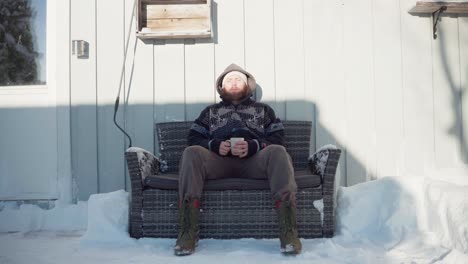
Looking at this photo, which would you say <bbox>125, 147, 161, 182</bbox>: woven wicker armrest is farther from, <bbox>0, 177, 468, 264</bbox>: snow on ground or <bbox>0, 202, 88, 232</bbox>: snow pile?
<bbox>0, 202, 88, 232</bbox>: snow pile

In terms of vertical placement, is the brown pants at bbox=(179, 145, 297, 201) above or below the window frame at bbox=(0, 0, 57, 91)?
below

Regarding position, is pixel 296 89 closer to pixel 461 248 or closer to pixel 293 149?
pixel 293 149

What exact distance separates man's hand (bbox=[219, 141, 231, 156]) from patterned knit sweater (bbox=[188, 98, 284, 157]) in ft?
0.59

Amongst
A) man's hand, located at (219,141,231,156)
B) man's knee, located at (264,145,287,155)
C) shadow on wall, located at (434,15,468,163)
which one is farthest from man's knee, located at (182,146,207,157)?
shadow on wall, located at (434,15,468,163)

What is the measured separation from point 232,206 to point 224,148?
314 millimetres

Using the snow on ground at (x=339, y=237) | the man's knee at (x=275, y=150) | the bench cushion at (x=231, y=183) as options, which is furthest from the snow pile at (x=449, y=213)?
the man's knee at (x=275, y=150)

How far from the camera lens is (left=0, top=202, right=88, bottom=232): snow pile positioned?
2.96 meters

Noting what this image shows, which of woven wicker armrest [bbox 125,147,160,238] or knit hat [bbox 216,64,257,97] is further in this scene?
knit hat [bbox 216,64,257,97]

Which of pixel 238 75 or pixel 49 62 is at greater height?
pixel 49 62

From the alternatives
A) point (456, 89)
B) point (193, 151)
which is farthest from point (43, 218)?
point (456, 89)

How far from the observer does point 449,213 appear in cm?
229

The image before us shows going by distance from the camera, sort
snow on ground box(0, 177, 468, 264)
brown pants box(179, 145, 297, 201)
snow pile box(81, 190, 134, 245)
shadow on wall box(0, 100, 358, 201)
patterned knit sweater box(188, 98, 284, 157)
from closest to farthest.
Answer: snow on ground box(0, 177, 468, 264) < brown pants box(179, 145, 297, 201) < snow pile box(81, 190, 134, 245) < patterned knit sweater box(188, 98, 284, 157) < shadow on wall box(0, 100, 358, 201)

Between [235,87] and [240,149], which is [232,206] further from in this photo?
[235,87]

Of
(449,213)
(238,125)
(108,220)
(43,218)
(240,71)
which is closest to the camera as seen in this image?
(449,213)
